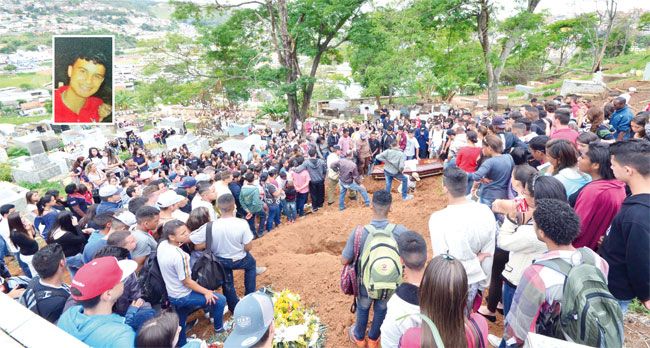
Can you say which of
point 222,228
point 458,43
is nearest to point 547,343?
point 222,228

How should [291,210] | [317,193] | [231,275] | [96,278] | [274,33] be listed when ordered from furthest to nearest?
[274,33] < [317,193] < [291,210] < [231,275] < [96,278]

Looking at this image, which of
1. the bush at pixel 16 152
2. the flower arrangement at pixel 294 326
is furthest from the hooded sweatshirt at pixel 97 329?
the bush at pixel 16 152

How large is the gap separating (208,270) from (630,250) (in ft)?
13.3

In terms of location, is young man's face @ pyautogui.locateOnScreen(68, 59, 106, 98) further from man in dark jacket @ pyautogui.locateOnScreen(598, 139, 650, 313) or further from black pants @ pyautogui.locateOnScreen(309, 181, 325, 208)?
man in dark jacket @ pyautogui.locateOnScreen(598, 139, 650, 313)

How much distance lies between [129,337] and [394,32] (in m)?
18.9

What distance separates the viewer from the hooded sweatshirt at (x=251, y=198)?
7.09m

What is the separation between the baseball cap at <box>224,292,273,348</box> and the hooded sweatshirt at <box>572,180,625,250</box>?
9.21 ft

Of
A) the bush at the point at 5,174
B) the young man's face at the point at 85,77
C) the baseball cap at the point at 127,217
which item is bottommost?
the bush at the point at 5,174

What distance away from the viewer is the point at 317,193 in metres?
9.28

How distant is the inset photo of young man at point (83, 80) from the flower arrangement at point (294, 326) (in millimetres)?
4935

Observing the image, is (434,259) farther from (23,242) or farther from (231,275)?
(23,242)

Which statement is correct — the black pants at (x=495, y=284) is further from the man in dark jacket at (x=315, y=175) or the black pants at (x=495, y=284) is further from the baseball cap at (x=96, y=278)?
the man in dark jacket at (x=315, y=175)

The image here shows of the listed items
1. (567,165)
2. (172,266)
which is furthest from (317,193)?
(567,165)

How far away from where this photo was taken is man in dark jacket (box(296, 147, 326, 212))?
8.66m
